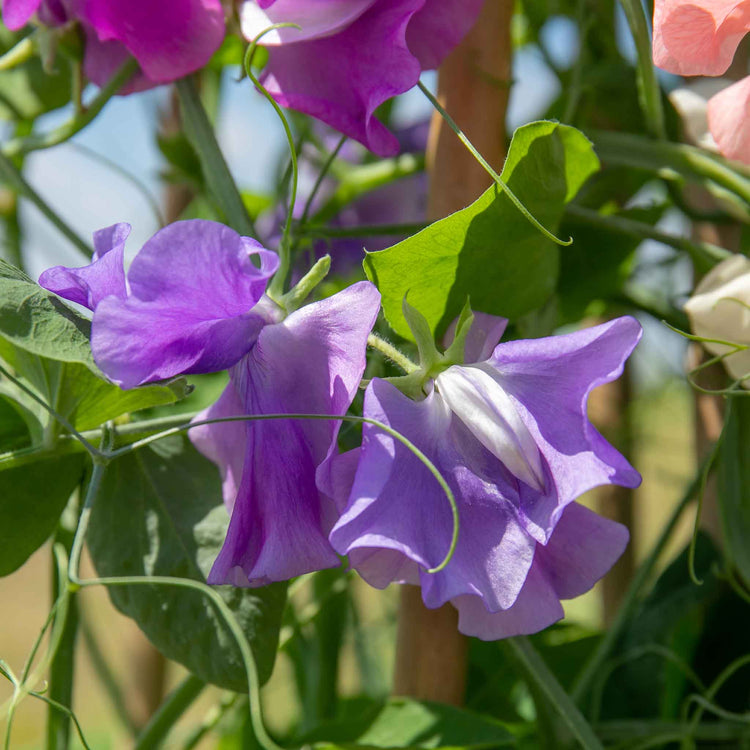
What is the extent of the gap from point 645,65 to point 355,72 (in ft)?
0.44

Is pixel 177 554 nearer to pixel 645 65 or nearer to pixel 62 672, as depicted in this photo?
pixel 62 672

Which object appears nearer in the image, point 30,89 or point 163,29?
point 163,29

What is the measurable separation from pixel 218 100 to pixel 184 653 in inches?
20.1

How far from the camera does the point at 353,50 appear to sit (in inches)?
14.7

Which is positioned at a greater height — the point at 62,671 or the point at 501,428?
the point at 501,428

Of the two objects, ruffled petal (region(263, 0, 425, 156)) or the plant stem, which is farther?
the plant stem

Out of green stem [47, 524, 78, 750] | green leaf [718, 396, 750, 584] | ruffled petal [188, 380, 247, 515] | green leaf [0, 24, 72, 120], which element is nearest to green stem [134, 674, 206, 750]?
green stem [47, 524, 78, 750]

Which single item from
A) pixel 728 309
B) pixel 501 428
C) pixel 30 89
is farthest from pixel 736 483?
pixel 30 89

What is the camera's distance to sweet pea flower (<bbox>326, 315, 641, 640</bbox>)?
28 cm

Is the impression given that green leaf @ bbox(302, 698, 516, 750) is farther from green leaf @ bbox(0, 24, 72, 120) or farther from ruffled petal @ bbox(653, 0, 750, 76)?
green leaf @ bbox(0, 24, 72, 120)

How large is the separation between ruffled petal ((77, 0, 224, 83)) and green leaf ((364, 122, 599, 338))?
151mm

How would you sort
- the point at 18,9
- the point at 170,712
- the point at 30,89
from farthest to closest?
the point at 30,89, the point at 170,712, the point at 18,9

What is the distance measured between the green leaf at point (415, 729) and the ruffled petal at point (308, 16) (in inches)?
12.6

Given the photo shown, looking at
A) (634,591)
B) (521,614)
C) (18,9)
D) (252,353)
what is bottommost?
(634,591)
